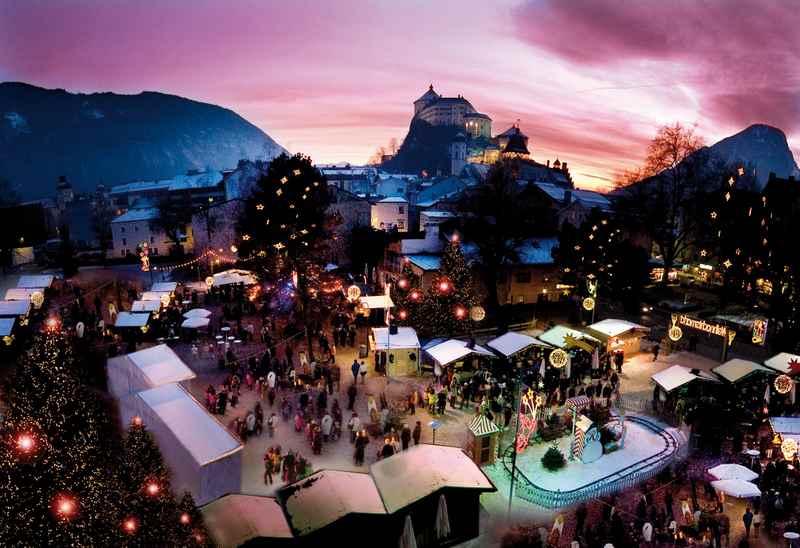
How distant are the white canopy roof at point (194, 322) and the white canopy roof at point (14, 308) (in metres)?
8.58

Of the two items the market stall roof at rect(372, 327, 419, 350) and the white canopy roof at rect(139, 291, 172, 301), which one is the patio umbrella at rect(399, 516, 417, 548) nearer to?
the market stall roof at rect(372, 327, 419, 350)

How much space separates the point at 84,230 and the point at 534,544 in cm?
8179

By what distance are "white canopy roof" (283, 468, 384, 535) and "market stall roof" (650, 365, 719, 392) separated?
12470mm

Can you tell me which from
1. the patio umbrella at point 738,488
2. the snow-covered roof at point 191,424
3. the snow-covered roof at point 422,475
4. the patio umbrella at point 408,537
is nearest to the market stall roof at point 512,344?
the snow-covered roof at point 422,475

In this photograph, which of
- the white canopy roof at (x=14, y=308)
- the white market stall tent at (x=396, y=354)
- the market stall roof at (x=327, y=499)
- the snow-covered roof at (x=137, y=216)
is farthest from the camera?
the snow-covered roof at (x=137, y=216)

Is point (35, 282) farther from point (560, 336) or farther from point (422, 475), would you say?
point (560, 336)

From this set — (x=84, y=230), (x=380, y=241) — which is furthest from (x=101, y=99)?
(x=380, y=241)

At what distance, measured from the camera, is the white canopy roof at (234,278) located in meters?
31.1

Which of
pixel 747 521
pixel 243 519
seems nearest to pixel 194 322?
pixel 243 519

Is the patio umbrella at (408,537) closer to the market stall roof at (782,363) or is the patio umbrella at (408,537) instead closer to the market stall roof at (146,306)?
the market stall roof at (782,363)

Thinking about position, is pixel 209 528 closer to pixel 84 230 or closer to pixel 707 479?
pixel 707 479

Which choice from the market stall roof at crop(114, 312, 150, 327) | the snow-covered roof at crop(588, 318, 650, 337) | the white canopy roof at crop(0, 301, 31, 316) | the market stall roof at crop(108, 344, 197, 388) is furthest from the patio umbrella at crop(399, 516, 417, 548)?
the white canopy roof at crop(0, 301, 31, 316)

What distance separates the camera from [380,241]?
37.8 metres

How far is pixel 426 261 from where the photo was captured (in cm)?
3038
